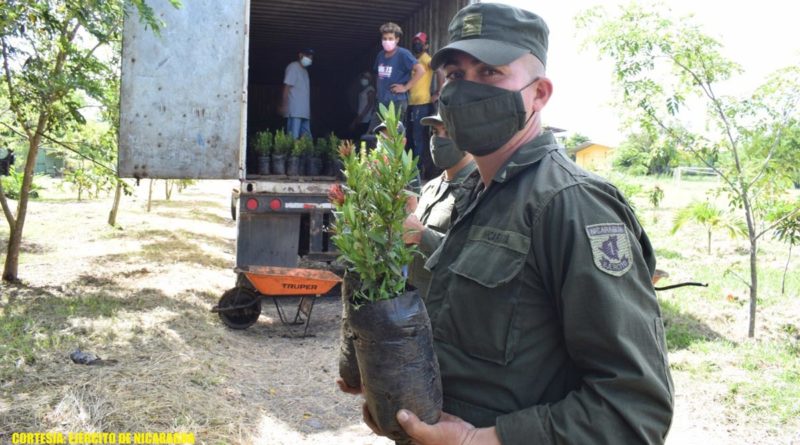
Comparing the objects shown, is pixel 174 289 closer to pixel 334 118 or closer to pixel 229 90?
pixel 229 90

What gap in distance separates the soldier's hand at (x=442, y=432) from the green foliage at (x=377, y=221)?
28 centimetres

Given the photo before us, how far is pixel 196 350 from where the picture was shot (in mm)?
5242

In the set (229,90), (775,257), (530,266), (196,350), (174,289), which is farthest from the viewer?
(775,257)

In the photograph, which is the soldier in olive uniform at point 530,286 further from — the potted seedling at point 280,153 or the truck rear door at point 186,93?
the potted seedling at point 280,153

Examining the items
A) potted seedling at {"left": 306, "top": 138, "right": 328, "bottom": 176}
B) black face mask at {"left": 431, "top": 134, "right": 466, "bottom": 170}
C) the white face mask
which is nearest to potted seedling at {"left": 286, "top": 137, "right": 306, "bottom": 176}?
potted seedling at {"left": 306, "top": 138, "right": 328, "bottom": 176}

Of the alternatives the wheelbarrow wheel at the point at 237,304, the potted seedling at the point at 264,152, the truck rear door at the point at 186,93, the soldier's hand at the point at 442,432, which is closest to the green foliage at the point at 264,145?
the potted seedling at the point at 264,152

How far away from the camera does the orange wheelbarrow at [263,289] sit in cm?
601

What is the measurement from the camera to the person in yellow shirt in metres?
7.86

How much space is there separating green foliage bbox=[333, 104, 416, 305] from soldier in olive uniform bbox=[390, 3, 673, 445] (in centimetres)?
17

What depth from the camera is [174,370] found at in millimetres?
4539

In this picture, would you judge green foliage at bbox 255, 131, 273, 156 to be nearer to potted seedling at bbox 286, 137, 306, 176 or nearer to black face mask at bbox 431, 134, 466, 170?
potted seedling at bbox 286, 137, 306, 176

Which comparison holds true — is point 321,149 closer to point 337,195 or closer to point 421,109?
point 421,109

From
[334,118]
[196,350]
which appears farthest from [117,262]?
[334,118]

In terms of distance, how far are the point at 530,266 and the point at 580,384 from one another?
0.28 m
